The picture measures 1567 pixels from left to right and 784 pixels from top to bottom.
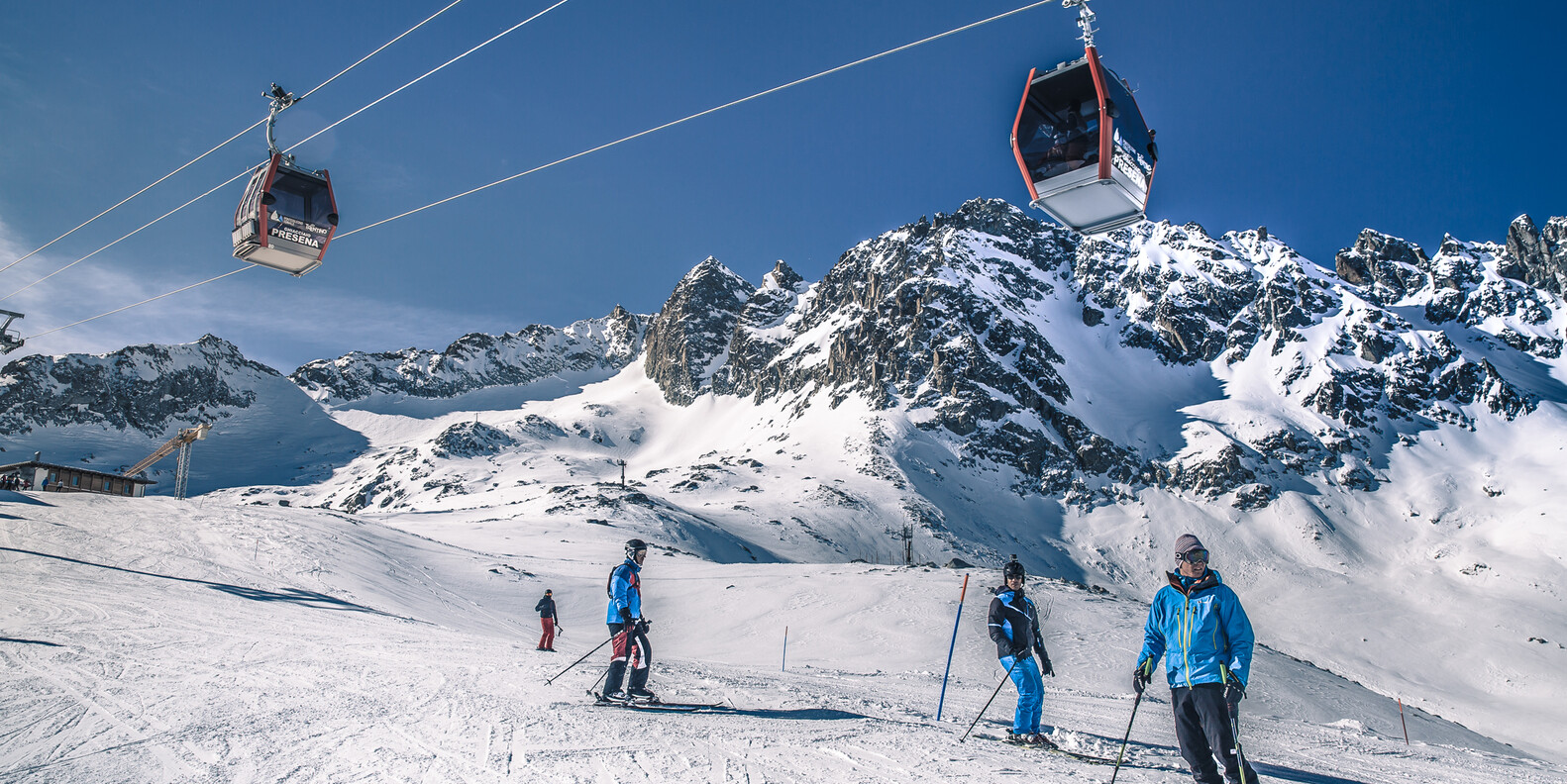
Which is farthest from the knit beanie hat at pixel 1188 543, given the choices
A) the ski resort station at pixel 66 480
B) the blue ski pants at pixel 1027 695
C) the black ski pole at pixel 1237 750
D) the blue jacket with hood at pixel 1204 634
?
the ski resort station at pixel 66 480

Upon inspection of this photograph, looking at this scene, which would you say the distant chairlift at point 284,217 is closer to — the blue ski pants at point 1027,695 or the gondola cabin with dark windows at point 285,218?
the gondola cabin with dark windows at point 285,218

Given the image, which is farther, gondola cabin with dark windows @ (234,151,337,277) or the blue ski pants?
gondola cabin with dark windows @ (234,151,337,277)

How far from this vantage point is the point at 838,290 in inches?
7598

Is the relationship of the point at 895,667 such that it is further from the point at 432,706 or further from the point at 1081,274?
the point at 1081,274

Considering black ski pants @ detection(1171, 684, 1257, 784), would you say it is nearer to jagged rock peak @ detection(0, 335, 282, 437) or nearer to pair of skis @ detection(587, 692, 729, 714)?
pair of skis @ detection(587, 692, 729, 714)

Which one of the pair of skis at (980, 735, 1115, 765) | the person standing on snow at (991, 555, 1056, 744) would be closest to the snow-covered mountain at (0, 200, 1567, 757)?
the person standing on snow at (991, 555, 1056, 744)

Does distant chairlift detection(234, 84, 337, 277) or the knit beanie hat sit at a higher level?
distant chairlift detection(234, 84, 337, 277)

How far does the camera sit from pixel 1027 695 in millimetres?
8344

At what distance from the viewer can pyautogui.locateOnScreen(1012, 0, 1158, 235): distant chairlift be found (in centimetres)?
1342

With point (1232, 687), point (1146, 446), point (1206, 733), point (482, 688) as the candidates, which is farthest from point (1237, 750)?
point (1146, 446)

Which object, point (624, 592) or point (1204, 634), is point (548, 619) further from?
point (1204, 634)

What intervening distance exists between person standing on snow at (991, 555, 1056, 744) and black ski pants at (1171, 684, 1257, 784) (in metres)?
2.20

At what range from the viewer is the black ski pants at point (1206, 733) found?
5773 mm

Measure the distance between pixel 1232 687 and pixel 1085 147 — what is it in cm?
992
